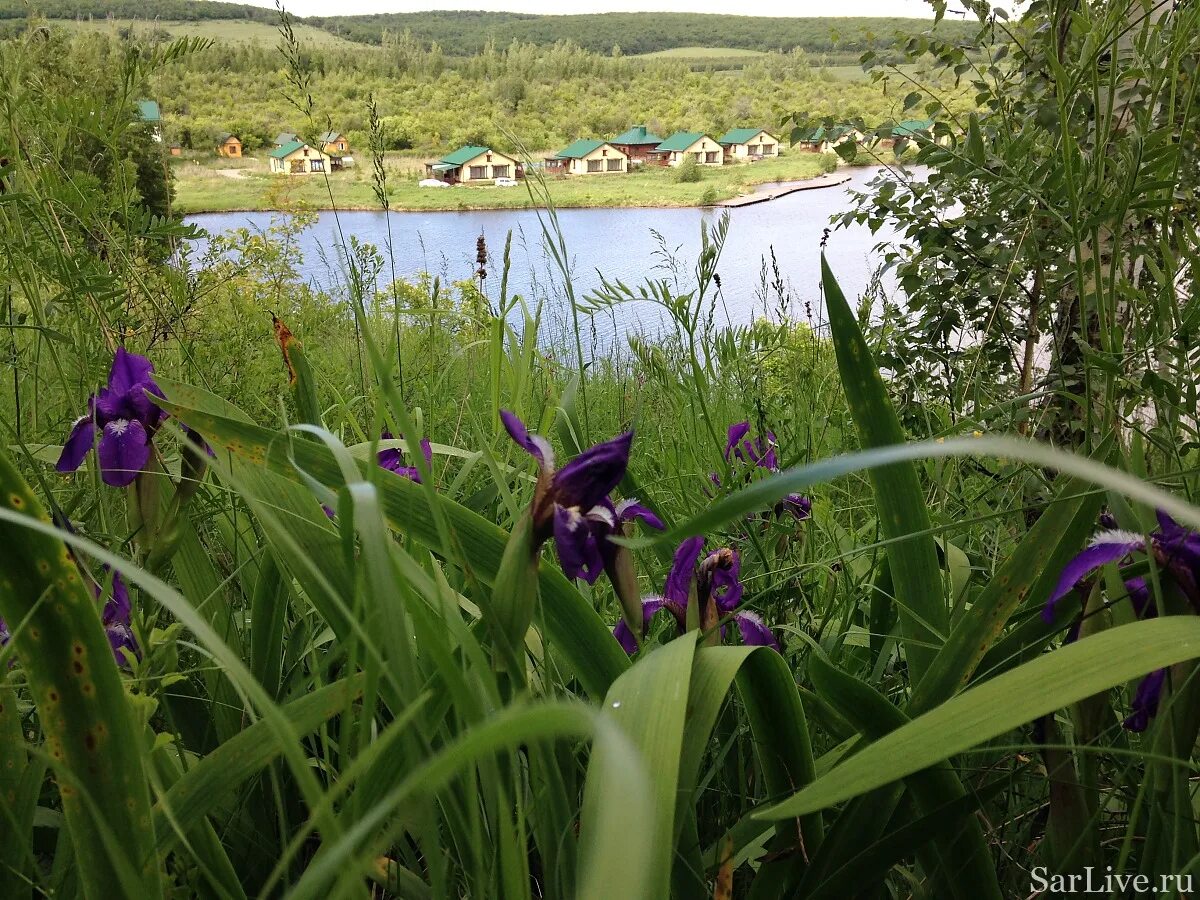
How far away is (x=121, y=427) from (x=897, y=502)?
518 millimetres

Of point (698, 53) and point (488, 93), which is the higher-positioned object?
point (698, 53)

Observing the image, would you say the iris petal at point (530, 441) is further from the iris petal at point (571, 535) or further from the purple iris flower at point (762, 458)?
the purple iris flower at point (762, 458)

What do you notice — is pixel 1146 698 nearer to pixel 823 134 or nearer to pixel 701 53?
pixel 823 134

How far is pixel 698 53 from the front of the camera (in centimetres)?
1850

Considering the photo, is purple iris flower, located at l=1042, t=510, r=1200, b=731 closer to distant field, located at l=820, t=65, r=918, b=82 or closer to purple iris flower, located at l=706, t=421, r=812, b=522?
purple iris flower, located at l=706, t=421, r=812, b=522

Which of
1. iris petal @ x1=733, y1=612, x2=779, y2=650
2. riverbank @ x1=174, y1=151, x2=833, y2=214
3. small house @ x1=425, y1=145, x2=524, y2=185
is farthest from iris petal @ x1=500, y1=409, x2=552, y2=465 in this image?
riverbank @ x1=174, y1=151, x2=833, y2=214

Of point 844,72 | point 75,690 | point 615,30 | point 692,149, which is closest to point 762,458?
point 75,690

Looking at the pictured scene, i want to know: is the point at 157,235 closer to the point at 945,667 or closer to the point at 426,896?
the point at 426,896

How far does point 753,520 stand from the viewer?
2.51ft

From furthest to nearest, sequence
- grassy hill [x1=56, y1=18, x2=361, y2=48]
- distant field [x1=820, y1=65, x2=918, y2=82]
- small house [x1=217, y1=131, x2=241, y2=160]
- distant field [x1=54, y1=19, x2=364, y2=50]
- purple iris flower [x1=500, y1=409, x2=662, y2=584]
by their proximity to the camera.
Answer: distant field [x1=820, y1=65, x2=918, y2=82], small house [x1=217, y1=131, x2=241, y2=160], distant field [x1=54, y1=19, x2=364, y2=50], grassy hill [x1=56, y1=18, x2=361, y2=48], purple iris flower [x1=500, y1=409, x2=662, y2=584]

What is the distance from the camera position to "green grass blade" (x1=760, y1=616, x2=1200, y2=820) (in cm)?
36

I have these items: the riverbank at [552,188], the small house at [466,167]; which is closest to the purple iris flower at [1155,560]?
the small house at [466,167]

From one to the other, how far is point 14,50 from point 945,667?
90cm

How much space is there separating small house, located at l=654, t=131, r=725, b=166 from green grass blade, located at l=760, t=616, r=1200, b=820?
11.3m
